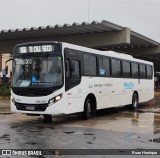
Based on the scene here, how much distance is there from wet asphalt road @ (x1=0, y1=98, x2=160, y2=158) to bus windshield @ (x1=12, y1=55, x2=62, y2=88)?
58.4 inches

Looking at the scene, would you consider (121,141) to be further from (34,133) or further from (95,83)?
(95,83)

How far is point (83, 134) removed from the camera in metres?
13.0

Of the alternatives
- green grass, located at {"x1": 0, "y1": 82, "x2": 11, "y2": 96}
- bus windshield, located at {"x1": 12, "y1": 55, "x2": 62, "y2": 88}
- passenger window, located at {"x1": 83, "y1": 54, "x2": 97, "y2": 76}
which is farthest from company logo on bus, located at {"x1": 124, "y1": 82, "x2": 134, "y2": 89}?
green grass, located at {"x1": 0, "y1": 82, "x2": 11, "y2": 96}

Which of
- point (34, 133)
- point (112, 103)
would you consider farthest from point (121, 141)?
point (112, 103)

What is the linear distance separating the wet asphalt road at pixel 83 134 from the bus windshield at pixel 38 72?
4.87 ft

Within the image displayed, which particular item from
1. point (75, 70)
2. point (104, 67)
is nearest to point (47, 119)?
point (75, 70)

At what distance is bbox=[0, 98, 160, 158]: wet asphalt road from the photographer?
35.9ft

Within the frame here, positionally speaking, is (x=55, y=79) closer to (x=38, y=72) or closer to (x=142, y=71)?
(x=38, y=72)

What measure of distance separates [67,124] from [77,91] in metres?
1.36

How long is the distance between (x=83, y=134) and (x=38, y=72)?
361 centimetres

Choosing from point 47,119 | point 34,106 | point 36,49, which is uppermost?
point 36,49

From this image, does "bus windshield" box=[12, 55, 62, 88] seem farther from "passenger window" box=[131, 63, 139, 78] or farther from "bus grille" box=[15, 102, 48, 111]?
"passenger window" box=[131, 63, 139, 78]

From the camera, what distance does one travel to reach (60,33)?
109 ft

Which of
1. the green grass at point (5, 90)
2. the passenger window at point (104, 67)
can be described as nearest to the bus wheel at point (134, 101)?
the passenger window at point (104, 67)
